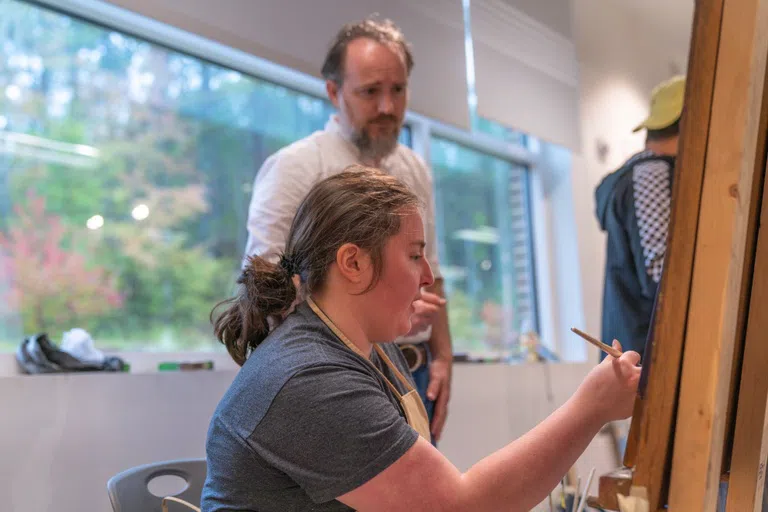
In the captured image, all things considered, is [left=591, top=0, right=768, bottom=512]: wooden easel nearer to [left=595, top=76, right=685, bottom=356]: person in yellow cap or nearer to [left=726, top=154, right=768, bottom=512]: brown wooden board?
[left=726, top=154, right=768, bottom=512]: brown wooden board

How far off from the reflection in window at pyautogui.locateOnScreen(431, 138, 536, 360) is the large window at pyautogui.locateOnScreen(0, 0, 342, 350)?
3.90 feet

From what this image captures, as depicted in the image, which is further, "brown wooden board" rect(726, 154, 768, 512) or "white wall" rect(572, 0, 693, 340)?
"white wall" rect(572, 0, 693, 340)

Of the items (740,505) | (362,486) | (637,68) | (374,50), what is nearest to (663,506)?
(740,505)

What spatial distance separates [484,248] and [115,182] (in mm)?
2012

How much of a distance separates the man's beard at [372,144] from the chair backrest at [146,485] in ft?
2.45

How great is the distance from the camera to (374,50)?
5.95 ft

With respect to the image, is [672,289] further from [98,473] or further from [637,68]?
[637,68]

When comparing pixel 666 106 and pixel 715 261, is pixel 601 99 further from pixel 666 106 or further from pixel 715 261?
pixel 715 261

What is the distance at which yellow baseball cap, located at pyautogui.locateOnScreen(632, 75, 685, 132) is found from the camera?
1910 mm

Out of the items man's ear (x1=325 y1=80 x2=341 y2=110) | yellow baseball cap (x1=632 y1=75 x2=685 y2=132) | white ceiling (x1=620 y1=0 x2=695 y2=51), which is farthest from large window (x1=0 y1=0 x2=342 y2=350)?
white ceiling (x1=620 y1=0 x2=695 y2=51)

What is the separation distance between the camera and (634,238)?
187 centimetres

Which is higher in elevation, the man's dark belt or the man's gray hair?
the man's gray hair

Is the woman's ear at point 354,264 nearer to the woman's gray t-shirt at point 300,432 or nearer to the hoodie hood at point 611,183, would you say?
the woman's gray t-shirt at point 300,432

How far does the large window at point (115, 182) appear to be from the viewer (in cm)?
202
